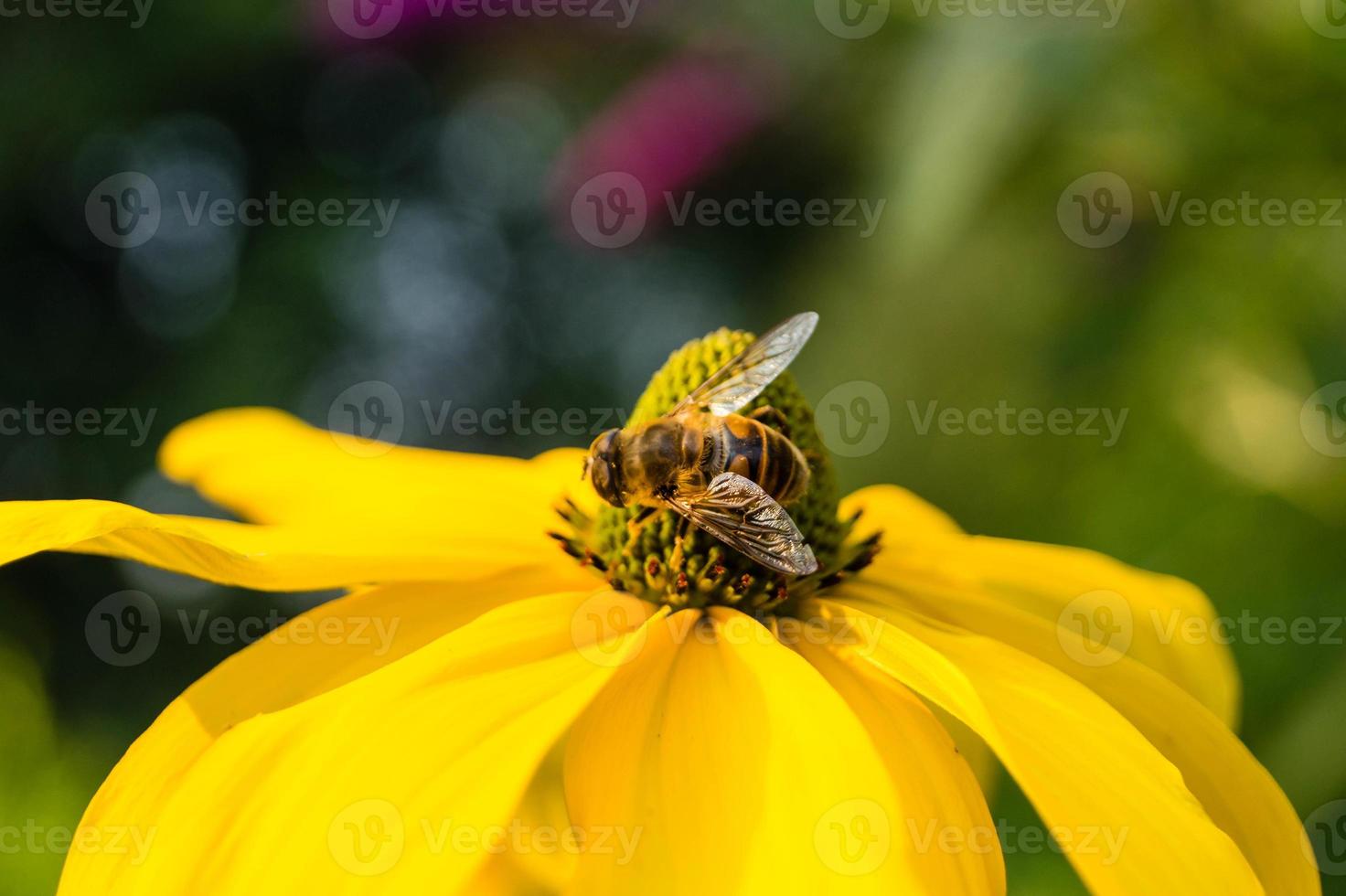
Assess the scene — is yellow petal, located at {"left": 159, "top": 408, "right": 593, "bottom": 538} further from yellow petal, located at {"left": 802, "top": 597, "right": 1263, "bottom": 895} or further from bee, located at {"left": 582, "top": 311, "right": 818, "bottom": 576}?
yellow petal, located at {"left": 802, "top": 597, "right": 1263, "bottom": 895}

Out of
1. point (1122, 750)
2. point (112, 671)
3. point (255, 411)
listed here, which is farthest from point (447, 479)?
point (112, 671)

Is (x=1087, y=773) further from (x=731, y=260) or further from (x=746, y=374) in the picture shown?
(x=731, y=260)

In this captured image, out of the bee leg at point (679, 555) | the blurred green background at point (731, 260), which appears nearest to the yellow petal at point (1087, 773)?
the bee leg at point (679, 555)

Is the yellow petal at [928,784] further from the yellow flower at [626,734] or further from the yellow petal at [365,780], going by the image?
the yellow petal at [365,780]

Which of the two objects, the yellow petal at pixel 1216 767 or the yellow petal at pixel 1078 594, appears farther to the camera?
the yellow petal at pixel 1078 594

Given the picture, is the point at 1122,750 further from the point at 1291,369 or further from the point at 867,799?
the point at 1291,369

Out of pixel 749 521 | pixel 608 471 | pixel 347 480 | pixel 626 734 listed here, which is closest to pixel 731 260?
pixel 347 480

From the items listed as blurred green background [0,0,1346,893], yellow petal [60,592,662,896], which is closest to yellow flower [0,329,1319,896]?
yellow petal [60,592,662,896]
